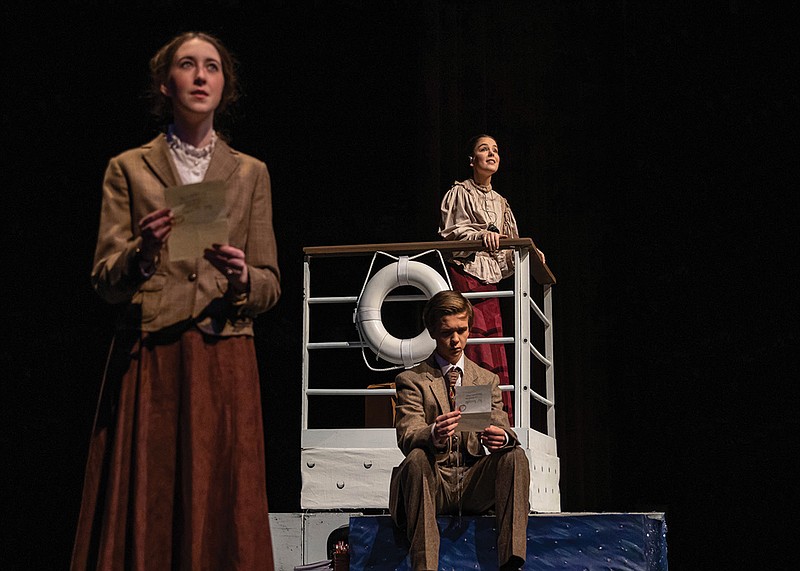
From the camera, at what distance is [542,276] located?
465 centimetres

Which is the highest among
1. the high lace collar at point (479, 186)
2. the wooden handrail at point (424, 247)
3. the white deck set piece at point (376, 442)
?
the high lace collar at point (479, 186)

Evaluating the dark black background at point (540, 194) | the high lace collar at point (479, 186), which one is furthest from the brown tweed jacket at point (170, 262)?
the high lace collar at point (479, 186)

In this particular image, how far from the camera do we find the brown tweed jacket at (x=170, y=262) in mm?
1626

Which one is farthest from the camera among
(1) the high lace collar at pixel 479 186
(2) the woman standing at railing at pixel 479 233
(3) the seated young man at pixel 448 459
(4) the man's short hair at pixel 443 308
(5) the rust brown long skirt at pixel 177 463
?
(1) the high lace collar at pixel 479 186

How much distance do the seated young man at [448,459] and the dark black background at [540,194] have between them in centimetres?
155

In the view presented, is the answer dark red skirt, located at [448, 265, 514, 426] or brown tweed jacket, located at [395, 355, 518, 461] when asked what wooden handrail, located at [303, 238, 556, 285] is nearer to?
dark red skirt, located at [448, 265, 514, 426]

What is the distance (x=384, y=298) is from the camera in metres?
4.34

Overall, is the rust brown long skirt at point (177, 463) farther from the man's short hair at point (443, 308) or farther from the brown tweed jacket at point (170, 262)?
the man's short hair at point (443, 308)

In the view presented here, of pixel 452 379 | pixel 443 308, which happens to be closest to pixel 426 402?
pixel 452 379

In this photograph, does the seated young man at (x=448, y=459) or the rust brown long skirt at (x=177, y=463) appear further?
the seated young man at (x=448, y=459)

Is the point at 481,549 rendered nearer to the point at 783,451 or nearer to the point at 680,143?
the point at 783,451

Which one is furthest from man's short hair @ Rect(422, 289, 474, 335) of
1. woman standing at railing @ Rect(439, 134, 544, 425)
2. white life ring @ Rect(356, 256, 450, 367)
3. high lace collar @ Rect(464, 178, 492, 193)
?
high lace collar @ Rect(464, 178, 492, 193)

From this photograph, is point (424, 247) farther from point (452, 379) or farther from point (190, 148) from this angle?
point (190, 148)

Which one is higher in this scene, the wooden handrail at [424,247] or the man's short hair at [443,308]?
the wooden handrail at [424,247]
